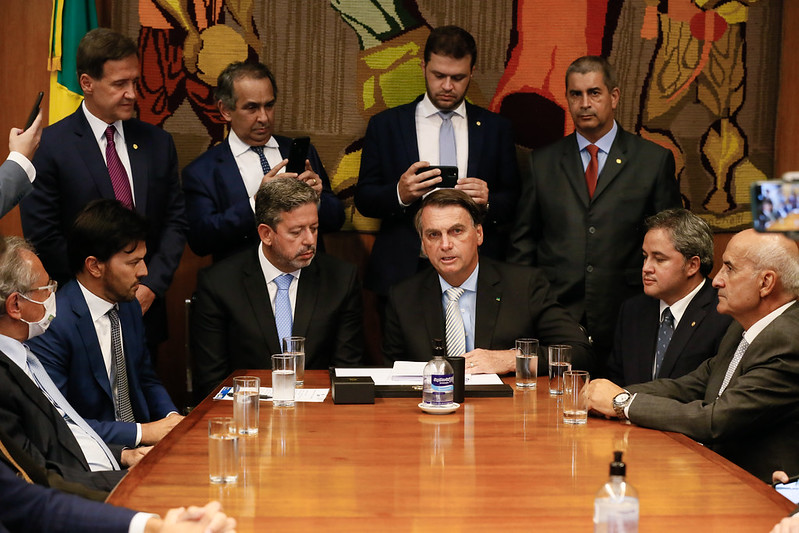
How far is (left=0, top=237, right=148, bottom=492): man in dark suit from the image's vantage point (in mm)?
2781

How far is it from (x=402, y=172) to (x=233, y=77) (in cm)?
93

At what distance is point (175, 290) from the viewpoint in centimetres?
544

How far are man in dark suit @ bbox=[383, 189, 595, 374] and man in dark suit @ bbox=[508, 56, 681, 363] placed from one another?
2.35 feet

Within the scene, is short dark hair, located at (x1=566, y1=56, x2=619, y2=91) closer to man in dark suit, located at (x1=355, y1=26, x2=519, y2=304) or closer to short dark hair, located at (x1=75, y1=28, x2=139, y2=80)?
man in dark suit, located at (x1=355, y1=26, x2=519, y2=304)

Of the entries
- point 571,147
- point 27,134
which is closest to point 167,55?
point 27,134

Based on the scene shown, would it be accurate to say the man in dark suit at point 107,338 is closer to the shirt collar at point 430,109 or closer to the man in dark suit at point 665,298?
the shirt collar at point 430,109

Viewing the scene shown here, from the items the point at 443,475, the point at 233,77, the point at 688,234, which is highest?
the point at 233,77

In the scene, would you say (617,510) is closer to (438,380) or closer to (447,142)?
(438,380)

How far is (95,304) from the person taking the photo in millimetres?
3625

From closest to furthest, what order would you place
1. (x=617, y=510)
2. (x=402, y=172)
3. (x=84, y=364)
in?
1. (x=617, y=510)
2. (x=84, y=364)
3. (x=402, y=172)

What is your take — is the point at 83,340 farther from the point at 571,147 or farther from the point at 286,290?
the point at 571,147

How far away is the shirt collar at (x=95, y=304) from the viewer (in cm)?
361

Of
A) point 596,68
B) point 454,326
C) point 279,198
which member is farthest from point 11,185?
point 596,68

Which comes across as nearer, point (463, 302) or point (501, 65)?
point (463, 302)
